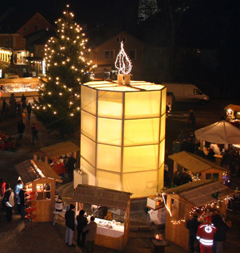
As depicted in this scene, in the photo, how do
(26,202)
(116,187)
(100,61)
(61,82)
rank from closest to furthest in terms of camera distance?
1. (26,202)
2. (116,187)
3. (61,82)
4. (100,61)

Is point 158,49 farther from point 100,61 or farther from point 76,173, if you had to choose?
point 76,173

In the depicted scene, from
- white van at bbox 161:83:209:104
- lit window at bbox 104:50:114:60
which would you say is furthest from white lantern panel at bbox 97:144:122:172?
lit window at bbox 104:50:114:60

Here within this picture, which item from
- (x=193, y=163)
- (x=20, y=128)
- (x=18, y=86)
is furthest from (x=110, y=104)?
(x=18, y=86)

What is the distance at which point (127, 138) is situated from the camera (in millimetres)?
15055

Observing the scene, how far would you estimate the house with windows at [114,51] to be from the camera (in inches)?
2207

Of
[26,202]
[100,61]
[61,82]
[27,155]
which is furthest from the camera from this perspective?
[100,61]

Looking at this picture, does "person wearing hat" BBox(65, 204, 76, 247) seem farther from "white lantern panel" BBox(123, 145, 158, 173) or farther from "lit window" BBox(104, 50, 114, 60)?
"lit window" BBox(104, 50, 114, 60)

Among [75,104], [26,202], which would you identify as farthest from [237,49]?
[26,202]

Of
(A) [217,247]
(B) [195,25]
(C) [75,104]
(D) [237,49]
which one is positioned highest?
(B) [195,25]

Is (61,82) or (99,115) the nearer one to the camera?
(99,115)

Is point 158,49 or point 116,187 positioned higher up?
point 158,49

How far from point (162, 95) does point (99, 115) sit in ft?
8.37

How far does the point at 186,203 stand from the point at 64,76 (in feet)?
47.1

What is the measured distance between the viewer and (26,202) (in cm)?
1423
